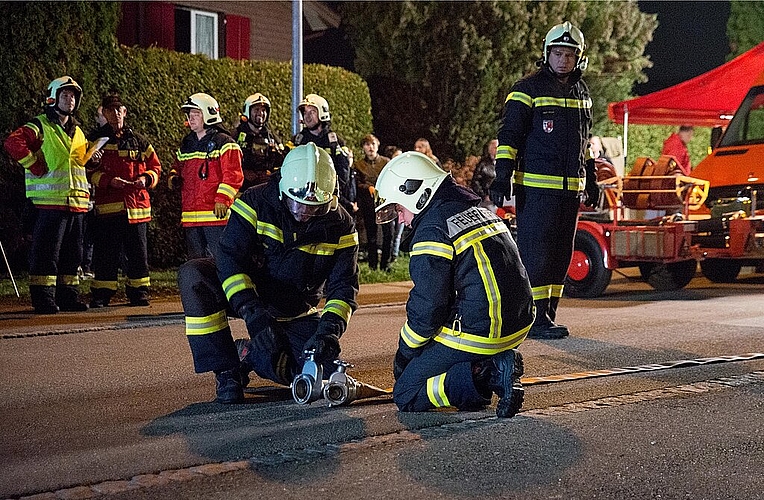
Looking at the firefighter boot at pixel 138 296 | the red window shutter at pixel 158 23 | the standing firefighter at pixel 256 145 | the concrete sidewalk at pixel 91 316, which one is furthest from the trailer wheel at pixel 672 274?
the red window shutter at pixel 158 23

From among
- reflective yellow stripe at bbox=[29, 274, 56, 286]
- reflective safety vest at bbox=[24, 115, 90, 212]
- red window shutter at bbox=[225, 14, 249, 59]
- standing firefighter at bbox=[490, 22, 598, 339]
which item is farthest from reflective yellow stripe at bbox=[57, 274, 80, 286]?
red window shutter at bbox=[225, 14, 249, 59]

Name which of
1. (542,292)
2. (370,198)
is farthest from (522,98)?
(370,198)

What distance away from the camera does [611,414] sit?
5348 millimetres

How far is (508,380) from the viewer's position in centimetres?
513

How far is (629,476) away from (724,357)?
3071mm

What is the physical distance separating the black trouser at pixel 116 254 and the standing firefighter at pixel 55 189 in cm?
32

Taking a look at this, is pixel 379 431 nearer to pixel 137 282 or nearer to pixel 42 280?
pixel 42 280

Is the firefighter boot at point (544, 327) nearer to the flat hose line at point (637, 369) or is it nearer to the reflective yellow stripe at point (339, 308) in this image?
the flat hose line at point (637, 369)

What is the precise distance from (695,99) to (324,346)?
12.3 m

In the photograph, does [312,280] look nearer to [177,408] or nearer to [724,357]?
[177,408]

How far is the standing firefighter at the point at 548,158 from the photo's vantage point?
7.82 meters

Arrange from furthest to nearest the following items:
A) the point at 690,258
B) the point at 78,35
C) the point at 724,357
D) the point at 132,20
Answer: the point at 132,20, the point at 78,35, the point at 690,258, the point at 724,357

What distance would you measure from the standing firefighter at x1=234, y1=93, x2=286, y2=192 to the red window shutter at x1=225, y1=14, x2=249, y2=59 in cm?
855

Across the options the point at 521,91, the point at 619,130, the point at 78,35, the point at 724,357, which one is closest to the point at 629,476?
the point at 724,357
